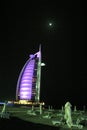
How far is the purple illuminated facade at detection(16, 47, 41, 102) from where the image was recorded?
129875 mm

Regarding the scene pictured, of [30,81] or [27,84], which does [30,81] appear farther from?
[27,84]

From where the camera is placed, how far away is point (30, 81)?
428 feet

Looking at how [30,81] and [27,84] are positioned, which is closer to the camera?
[30,81]

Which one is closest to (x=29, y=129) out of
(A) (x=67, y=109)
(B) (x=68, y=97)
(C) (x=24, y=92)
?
(A) (x=67, y=109)

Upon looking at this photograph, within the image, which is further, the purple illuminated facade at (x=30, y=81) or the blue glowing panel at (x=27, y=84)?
the blue glowing panel at (x=27, y=84)

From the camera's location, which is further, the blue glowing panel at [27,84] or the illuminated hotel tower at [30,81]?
the blue glowing panel at [27,84]

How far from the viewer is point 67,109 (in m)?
25.0

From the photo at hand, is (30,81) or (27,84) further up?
(30,81)

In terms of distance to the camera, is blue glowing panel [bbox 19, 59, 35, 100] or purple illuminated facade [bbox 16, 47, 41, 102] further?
blue glowing panel [bbox 19, 59, 35, 100]

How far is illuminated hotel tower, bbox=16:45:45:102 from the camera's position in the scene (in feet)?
426

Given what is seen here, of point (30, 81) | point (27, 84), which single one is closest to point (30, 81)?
point (30, 81)

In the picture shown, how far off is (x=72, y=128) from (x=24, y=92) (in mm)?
105833

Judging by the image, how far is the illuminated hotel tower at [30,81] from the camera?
426 feet

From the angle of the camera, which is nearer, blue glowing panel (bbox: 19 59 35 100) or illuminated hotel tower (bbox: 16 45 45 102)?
illuminated hotel tower (bbox: 16 45 45 102)
